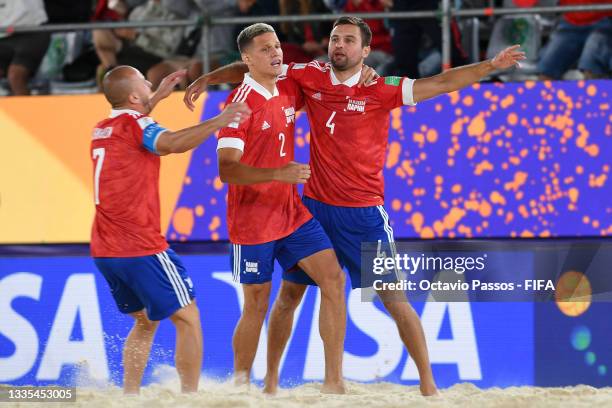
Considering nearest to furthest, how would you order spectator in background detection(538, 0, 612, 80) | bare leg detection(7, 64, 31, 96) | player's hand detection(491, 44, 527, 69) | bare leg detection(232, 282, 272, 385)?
1. player's hand detection(491, 44, 527, 69)
2. bare leg detection(232, 282, 272, 385)
3. spectator in background detection(538, 0, 612, 80)
4. bare leg detection(7, 64, 31, 96)

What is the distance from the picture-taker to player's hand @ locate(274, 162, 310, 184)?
5770mm

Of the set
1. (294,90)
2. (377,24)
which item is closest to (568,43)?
(377,24)

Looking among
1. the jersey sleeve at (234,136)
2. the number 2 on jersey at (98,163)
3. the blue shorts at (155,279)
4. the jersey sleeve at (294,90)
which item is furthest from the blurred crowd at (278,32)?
the blue shorts at (155,279)

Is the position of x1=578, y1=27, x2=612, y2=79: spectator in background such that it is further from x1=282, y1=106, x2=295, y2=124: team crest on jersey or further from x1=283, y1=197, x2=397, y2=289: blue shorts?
x1=282, y1=106, x2=295, y2=124: team crest on jersey

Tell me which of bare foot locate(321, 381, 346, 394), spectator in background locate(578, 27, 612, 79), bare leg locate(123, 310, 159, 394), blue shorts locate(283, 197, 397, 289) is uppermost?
spectator in background locate(578, 27, 612, 79)

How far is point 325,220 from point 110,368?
2305 mm

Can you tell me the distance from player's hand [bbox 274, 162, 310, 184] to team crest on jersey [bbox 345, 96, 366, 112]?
73cm

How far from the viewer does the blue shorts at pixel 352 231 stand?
638cm

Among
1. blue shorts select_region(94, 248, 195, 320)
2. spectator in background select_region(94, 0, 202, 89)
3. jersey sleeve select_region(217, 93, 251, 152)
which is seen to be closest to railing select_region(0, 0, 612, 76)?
spectator in background select_region(94, 0, 202, 89)

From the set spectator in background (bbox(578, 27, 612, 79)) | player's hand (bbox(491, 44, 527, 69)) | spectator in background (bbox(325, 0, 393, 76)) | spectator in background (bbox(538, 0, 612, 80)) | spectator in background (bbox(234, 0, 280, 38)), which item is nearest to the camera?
player's hand (bbox(491, 44, 527, 69))

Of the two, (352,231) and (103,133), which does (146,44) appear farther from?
(352,231)

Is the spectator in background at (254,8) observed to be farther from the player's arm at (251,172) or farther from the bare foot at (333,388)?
the bare foot at (333,388)

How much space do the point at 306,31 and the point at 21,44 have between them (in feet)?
7.97

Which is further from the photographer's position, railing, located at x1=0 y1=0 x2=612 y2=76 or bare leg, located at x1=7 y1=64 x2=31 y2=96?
bare leg, located at x1=7 y1=64 x2=31 y2=96
